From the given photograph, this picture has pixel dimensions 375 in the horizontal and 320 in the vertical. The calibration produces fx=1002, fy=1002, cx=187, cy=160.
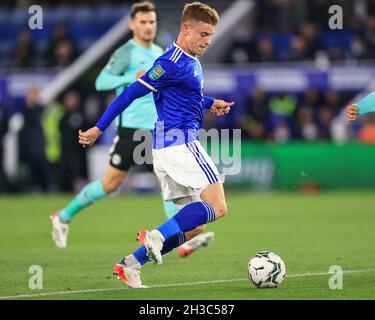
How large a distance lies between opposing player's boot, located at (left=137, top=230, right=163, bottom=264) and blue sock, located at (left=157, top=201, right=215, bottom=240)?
0.42 feet

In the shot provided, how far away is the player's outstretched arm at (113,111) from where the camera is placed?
26.0 ft

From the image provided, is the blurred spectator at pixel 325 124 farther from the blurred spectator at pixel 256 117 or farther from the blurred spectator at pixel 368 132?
the blurred spectator at pixel 256 117

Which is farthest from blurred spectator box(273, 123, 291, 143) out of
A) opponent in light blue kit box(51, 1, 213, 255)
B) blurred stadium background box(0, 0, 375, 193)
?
opponent in light blue kit box(51, 1, 213, 255)

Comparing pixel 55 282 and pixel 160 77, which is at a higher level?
pixel 160 77

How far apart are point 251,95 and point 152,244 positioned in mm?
16328

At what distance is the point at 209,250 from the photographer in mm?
11664

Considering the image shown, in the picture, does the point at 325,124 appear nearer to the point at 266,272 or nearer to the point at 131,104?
the point at 131,104

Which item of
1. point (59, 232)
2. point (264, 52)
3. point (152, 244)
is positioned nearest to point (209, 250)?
point (59, 232)

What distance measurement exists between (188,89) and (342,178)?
14.6 meters

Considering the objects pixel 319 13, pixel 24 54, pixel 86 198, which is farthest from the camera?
pixel 24 54

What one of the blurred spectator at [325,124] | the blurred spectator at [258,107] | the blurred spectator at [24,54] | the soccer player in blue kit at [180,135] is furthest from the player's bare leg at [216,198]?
the blurred spectator at [24,54]
